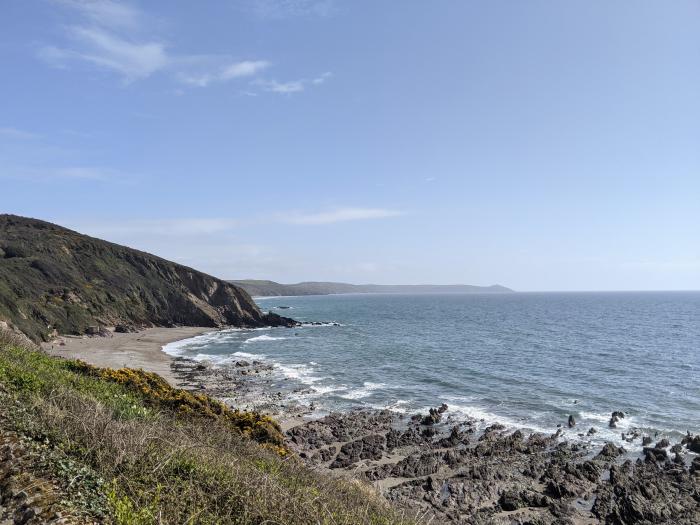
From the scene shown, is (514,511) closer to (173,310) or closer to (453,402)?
(453,402)

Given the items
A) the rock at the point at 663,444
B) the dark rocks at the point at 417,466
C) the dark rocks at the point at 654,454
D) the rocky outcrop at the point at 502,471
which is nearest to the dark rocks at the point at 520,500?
the rocky outcrop at the point at 502,471

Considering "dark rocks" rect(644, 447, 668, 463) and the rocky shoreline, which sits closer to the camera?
the rocky shoreline

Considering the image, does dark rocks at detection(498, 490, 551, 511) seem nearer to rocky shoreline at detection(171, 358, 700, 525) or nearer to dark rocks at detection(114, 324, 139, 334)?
rocky shoreline at detection(171, 358, 700, 525)

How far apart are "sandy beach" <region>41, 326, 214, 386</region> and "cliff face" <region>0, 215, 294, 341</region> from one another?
3035 mm

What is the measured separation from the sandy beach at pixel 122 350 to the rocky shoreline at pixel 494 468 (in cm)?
1670

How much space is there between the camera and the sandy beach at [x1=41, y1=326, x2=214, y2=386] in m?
41.5

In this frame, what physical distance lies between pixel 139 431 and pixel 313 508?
419 centimetres

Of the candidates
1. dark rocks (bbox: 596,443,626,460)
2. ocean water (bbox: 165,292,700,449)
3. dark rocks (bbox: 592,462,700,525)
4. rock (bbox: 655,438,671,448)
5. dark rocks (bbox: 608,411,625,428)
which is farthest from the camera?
ocean water (bbox: 165,292,700,449)

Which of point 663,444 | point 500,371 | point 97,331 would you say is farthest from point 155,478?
point 97,331

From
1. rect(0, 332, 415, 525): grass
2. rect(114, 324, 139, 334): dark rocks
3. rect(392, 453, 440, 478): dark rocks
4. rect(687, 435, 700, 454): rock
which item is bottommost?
rect(392, 453, 440, 478): dark rocks

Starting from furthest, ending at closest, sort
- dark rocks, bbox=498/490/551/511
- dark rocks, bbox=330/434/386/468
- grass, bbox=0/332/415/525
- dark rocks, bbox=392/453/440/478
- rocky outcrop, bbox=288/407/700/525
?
dark rocks, bbox=330/434/386/468, dark rocks, bbox=392/453/440/478, dark rocks, bbox=498/490/551/511, rocky outcrop, bbox=288/407/700/525, grass, bbox=0/332/415/525

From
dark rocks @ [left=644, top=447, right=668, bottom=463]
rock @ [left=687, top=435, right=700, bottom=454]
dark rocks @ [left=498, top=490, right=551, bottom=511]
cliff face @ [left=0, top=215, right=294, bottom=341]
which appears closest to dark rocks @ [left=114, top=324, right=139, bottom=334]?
cliff face @ [left=0, top=215, right=294, bottom=341]

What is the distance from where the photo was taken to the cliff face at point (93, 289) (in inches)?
2176

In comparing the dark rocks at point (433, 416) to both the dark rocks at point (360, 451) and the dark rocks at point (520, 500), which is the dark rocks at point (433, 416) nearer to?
the dark rocks at point (360, 451)
